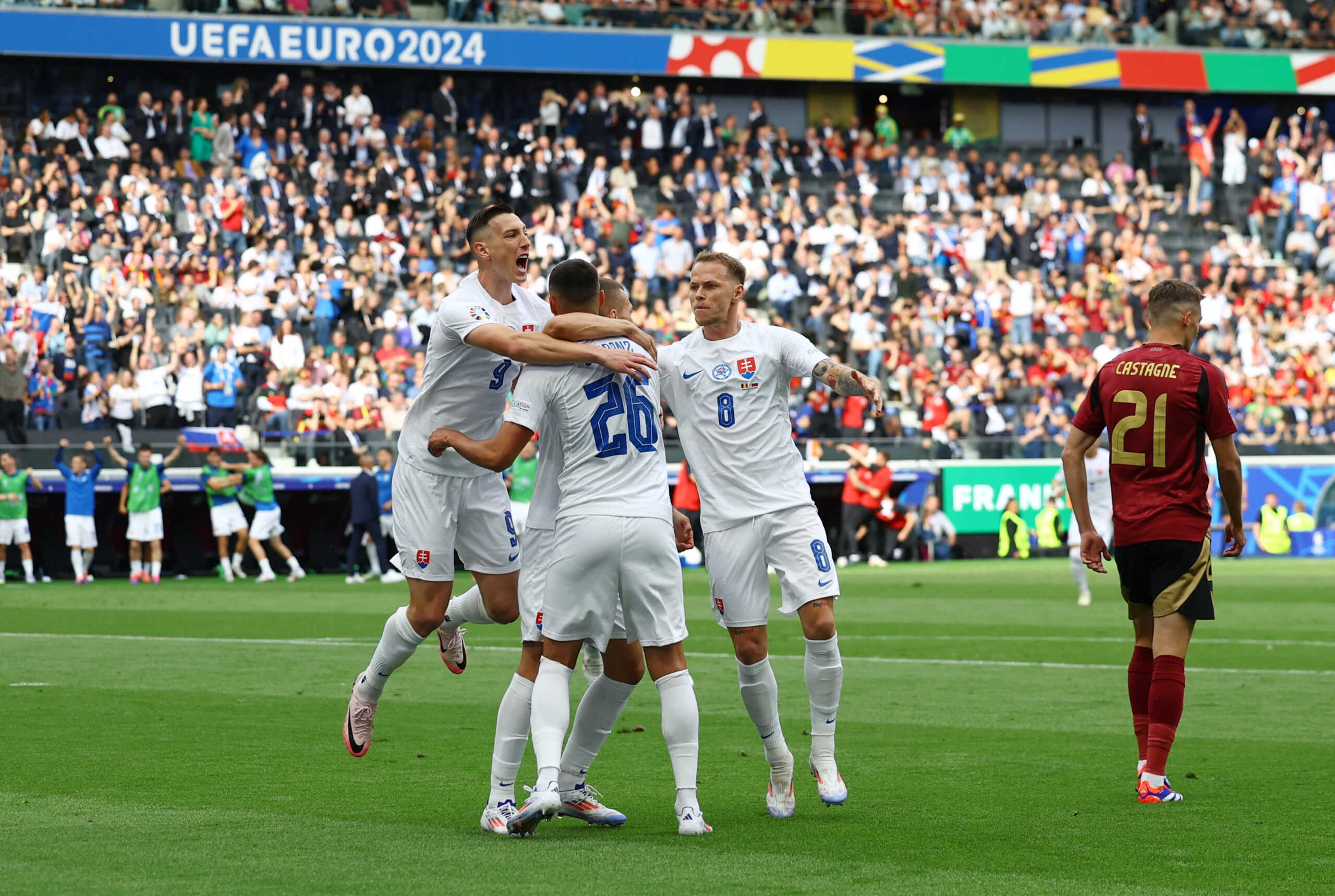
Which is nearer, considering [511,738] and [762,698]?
[511,738]

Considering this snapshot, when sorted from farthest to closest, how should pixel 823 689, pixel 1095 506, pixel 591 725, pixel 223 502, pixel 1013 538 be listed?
pixel 1013 538 → pixel 223 502 → pixel 1095 506 → pixel 823 689 → pixel 591 725

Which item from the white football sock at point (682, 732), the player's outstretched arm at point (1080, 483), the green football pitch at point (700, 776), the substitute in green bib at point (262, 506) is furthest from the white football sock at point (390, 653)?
the substitute in green bib at point (262, 506)

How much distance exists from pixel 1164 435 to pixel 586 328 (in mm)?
2609

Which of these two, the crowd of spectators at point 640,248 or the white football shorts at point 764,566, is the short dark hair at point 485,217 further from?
the crowd of spectators at point 640,248

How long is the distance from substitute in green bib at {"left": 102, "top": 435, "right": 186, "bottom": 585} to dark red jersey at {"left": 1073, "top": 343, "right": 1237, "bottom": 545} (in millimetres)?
18015

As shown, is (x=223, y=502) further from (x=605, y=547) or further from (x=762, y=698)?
(x=605, y=547)

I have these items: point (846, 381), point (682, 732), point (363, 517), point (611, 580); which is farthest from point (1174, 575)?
point (363, 517)

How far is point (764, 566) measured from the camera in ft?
24.1

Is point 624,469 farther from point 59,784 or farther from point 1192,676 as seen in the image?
point 1192,676

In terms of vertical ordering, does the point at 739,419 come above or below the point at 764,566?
above

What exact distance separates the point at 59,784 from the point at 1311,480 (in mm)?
25480

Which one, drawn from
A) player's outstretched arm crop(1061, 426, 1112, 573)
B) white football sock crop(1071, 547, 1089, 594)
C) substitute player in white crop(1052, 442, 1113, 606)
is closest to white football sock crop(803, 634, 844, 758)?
player's outstretched arm crop(1061, 426, 1112, 573)

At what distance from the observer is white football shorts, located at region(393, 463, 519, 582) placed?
7898mm

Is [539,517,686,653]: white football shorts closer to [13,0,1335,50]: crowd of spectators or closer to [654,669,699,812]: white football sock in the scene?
[654,669,699,812]: white football sock
